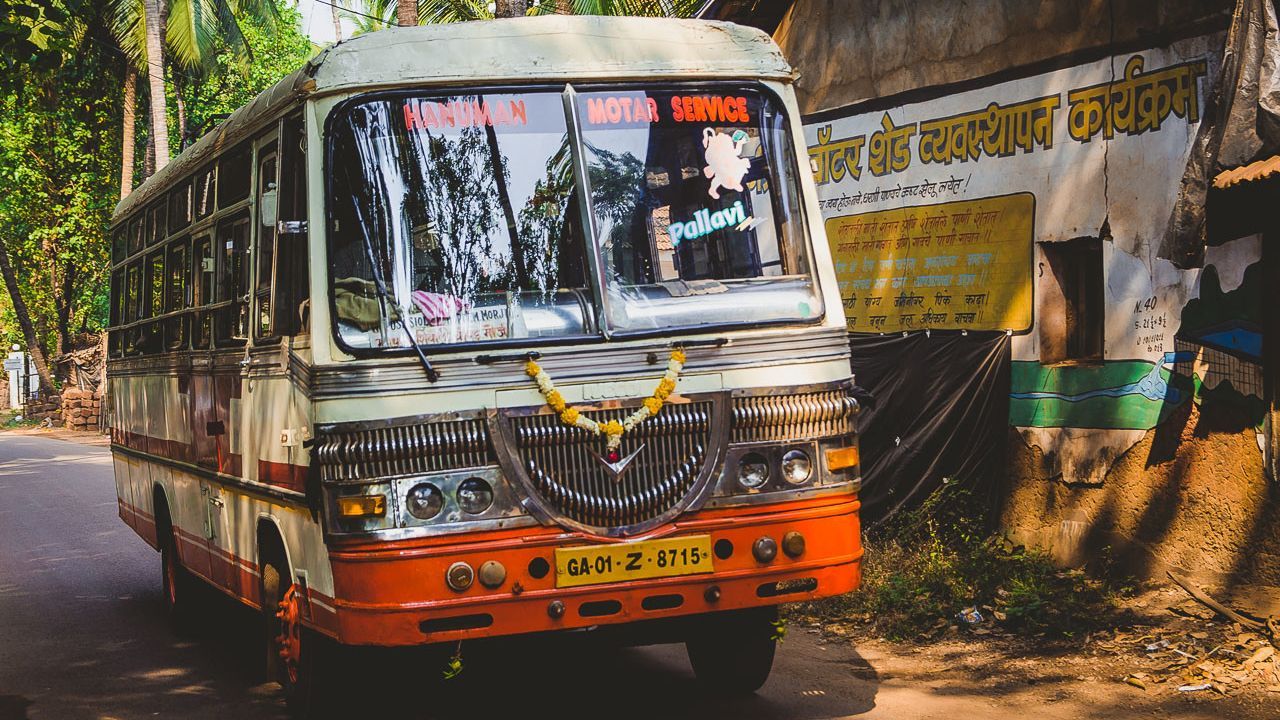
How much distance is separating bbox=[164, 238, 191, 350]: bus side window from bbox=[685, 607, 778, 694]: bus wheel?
366 cm

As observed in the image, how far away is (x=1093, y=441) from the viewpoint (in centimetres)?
888

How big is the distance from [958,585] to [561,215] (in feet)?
13.7

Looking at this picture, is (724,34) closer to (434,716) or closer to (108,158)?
(434,716)

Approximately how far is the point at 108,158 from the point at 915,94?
33277 mm

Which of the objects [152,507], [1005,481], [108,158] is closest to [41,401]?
[108,158]

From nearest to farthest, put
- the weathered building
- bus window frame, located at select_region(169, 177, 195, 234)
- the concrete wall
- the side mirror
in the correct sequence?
1. the side mirror
2. the weathered building
3. bus window frame, located at select_region(169, 177, 195, 234)
4. the concrete wall

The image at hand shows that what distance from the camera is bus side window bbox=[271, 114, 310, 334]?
19.0 ft

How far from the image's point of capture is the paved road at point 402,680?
6.55 m

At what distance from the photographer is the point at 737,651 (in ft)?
21.8

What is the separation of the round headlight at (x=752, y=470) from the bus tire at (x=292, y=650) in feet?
6.49

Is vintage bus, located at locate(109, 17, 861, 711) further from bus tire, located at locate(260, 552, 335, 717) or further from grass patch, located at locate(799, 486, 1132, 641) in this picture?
grass patch, located at locate(799, 486, 1132, 641)

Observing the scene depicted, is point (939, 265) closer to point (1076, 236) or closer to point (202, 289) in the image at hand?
point (1076, 236)

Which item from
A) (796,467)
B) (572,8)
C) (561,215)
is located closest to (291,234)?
(561,215)

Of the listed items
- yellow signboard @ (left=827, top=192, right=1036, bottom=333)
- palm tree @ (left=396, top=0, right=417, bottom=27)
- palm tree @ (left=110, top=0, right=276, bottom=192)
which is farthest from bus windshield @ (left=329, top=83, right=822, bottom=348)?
palm tree @ (left=110, top=0, right=276, bottom=192)
